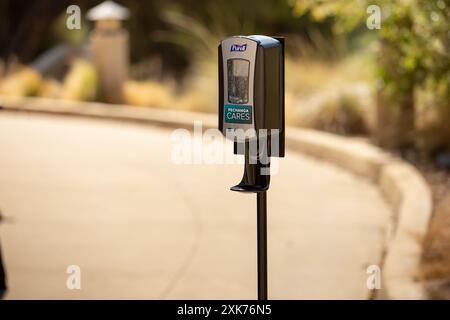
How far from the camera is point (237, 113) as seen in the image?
4273mm

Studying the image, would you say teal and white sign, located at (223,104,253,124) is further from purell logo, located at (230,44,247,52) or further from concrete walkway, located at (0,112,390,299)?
concrete walkway, located at (0,112,390,299)

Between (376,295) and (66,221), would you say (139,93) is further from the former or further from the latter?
(376,295)

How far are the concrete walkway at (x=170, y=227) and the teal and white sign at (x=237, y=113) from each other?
2.15 m

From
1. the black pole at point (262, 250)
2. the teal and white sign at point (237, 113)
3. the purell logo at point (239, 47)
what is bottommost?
the black pole at point (262, 250)

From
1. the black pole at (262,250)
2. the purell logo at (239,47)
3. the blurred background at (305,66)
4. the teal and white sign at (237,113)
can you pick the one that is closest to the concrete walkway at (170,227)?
the blurred background at (305,66)

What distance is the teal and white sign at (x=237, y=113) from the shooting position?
13.9 ft

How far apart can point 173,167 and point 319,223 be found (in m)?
3.19

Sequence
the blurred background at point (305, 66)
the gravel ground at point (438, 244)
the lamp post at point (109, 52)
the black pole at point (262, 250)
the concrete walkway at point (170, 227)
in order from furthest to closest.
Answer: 1. the lamp post at point (109, 52)
2. the blurred background at point (305, 66)
3. the concrete walkway at point (170, 227)
4. the gravel ground at point (438, 244)
5. the black pole at point (262, 250)

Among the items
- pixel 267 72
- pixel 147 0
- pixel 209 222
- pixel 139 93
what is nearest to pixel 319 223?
pixel 209 222

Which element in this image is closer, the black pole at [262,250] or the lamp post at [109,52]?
the black pole at [262,250]

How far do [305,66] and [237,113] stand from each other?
11.4 m

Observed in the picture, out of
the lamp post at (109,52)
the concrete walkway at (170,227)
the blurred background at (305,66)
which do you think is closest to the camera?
the concrete walkway at (170,227)

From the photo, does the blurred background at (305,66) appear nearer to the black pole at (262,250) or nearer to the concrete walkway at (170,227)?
the concrete walkway at (170,227)

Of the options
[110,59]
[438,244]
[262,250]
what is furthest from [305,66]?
[262,250]
